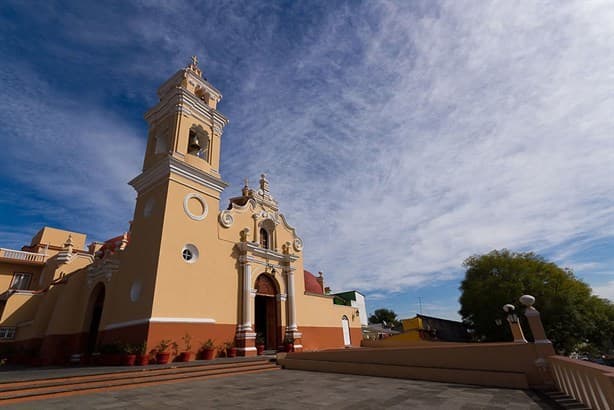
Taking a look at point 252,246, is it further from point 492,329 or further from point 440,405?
point 492,329

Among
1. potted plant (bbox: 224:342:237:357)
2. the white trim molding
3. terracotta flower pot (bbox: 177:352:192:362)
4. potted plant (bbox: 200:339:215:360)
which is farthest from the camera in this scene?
potted plant (bbox: 224:342:237:357)

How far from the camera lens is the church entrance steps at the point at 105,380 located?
6371 mm

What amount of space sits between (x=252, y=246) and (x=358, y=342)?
1150 centimetres

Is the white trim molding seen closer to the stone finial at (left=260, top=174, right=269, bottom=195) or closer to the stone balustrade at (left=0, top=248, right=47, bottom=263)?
the stone finial at (left=260, top=174, right=269, bottom=195)

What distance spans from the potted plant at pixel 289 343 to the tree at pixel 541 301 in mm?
16511

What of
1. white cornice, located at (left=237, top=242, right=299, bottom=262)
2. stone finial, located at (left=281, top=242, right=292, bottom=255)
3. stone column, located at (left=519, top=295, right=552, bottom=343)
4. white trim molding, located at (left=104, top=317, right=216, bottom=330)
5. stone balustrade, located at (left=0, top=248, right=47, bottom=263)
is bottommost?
stone column, located at (left=519, top=295, right=552, bottom=343)

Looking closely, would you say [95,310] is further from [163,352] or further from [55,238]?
[55,238]

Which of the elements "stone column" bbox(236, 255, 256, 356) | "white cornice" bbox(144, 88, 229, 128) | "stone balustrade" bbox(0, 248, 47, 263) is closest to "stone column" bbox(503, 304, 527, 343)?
A: "stone column" bbox(236, 255, 256, 356)

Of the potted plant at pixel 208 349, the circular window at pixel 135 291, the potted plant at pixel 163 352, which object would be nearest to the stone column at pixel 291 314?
the potted plant at pixel 208 349

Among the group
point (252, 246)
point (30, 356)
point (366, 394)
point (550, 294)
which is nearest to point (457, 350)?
point (366, 394)

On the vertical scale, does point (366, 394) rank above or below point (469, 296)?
below

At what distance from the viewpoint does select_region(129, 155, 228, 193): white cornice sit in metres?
13.4

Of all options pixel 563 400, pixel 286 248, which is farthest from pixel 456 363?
pixel 286 248

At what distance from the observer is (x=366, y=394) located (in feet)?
20.8
